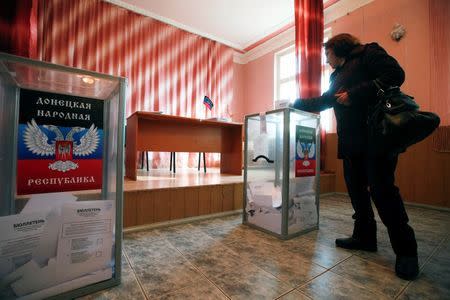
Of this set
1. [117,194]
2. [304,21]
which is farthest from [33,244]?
[304,21]

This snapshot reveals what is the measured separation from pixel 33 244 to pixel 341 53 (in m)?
1.61

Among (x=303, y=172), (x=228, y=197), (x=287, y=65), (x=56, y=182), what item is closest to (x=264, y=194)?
(x=303, y=172)

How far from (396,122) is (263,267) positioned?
848 mm

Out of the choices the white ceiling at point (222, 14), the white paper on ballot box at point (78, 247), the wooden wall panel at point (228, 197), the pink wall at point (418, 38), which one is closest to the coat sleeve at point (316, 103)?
the wooden wall panel at point (228, 197)

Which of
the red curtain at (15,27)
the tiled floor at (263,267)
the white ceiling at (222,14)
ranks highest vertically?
the white ceiling at (222,14)

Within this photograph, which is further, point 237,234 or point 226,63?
point 226,63

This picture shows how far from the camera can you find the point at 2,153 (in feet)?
2.78

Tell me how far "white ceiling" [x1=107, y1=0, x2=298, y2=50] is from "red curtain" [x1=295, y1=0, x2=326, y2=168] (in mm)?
513

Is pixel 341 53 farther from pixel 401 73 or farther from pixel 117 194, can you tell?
pixel 117 194

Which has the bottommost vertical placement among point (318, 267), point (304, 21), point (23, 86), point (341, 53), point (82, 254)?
point (318, 267)

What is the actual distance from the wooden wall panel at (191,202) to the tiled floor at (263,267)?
7.3 inches

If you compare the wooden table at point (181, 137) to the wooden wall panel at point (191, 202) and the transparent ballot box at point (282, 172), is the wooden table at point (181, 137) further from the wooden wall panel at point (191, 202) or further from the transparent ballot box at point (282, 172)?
the transparent ballot box at point (282, 172)

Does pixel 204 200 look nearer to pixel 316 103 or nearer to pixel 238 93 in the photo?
pixel 316 103

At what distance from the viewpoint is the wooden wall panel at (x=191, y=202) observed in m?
1.77
